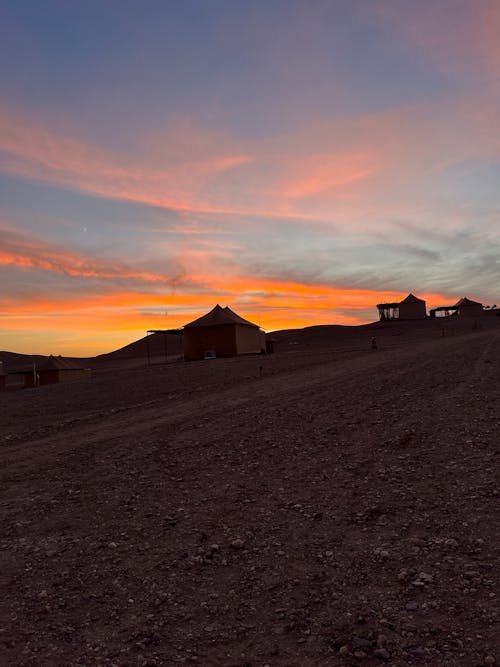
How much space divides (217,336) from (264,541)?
109ft

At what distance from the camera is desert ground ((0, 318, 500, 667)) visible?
144 inches

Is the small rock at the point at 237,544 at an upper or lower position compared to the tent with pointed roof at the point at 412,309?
lower

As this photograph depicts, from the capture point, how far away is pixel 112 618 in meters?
4.06

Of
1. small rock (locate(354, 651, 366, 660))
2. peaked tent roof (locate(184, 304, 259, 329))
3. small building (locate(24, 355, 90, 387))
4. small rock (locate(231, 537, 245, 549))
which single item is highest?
peaked tent roof (locate(184, 304, 259, 329))

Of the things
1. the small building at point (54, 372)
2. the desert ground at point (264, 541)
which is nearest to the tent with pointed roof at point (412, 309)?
the small building at point (54, 372)

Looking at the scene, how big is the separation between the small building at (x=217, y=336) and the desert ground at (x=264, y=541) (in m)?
26.9

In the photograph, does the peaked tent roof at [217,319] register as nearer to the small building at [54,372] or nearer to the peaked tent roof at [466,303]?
the small building at [54,372]

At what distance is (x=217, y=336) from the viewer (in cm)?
3841

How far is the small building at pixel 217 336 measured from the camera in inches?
1489

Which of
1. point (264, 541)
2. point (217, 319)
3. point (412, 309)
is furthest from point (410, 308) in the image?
point (264, 541)

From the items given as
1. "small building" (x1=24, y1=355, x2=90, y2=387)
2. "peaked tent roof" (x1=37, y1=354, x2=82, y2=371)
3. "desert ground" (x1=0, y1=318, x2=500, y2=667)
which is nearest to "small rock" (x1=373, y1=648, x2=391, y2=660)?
"desert ground" (x1=0, y1=318, x2=500, y2=667)

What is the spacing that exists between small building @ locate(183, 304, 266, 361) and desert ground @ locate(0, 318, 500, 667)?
26.9 m

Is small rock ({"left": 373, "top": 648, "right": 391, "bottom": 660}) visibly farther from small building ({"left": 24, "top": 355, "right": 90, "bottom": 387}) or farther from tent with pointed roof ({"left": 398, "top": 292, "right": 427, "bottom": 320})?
tent with pointed roof ({"left": 398, "top": 292, "right": 427, "bottom": 320})

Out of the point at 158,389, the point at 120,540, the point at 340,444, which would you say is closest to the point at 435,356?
the point at 158,389
